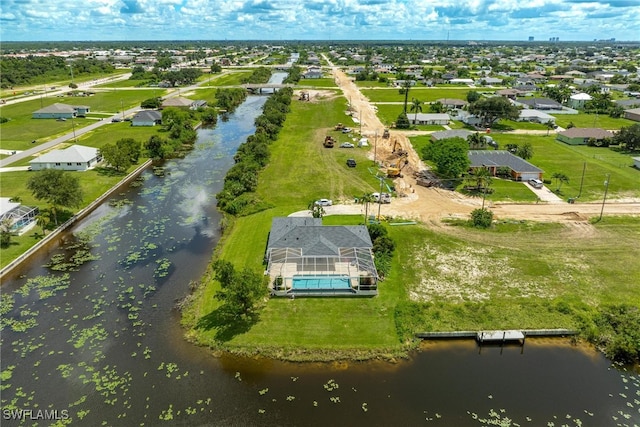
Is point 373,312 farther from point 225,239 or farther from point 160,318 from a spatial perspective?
point 225,239

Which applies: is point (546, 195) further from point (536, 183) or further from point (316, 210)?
point (316, 210)

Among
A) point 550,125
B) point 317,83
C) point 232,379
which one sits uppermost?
point 317,83

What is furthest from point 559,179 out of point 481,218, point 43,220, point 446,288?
point 43,220

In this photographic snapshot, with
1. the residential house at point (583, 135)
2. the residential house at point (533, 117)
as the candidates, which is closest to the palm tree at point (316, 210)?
the residential house at point (583, 135)

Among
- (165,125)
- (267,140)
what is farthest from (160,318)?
(165,125)

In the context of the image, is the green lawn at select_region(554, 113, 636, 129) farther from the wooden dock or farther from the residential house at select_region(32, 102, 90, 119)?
the residential house at select_region(32, 102, 90, 119)

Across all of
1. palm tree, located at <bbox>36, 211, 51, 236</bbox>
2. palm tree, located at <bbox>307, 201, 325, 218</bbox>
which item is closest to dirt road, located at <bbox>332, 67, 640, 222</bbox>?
palm tree, located at <bbox>307, 201, 325, 218</bbox>

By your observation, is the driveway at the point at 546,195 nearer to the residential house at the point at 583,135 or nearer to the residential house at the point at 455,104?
the residential house at the point at 583,135
